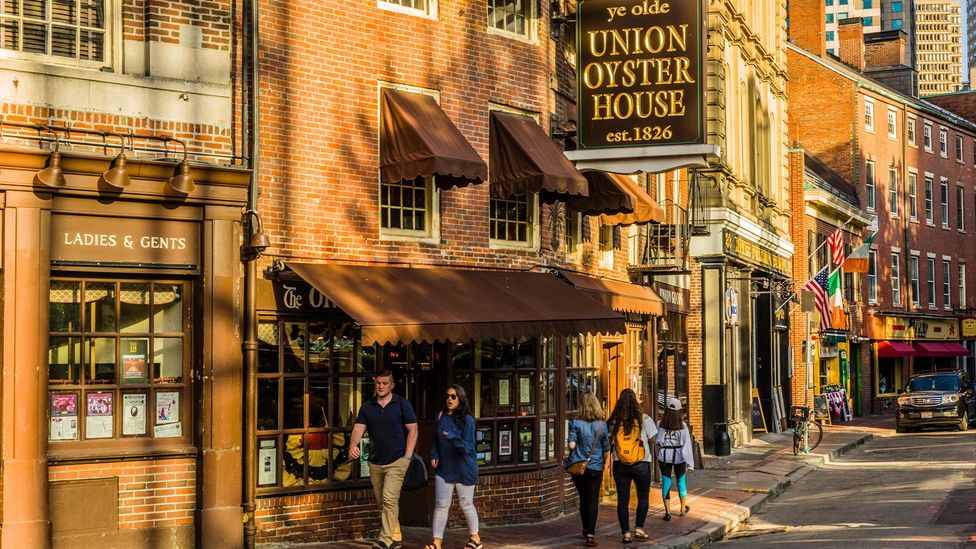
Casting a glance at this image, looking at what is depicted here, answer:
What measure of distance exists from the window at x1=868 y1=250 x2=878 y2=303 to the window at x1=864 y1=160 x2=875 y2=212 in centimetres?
192

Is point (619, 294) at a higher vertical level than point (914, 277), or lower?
lower

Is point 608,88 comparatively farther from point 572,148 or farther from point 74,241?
point 74,241

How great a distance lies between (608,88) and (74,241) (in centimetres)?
765

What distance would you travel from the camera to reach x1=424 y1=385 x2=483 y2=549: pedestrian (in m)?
12.8

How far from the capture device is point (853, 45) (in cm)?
5784

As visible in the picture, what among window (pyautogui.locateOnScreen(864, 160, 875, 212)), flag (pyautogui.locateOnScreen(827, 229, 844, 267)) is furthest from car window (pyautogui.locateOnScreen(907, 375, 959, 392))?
window (pyautogui.locateOnScreen(864, 160, 875, 212))

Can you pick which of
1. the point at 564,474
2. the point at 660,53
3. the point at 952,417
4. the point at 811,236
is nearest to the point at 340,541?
the point at 564,474

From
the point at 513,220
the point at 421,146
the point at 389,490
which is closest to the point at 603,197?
the point at 513,220

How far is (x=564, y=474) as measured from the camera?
16.7m

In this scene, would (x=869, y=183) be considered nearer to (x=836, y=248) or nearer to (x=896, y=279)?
(x=896, y=279)

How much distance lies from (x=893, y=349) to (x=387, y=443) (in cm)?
4122

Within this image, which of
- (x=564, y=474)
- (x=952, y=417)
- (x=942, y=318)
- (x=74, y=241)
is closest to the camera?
(x=74, y=241)

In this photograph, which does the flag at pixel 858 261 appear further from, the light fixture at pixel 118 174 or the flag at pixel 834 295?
the light fixture at pixel 118 174

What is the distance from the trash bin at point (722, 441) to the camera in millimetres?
26844
